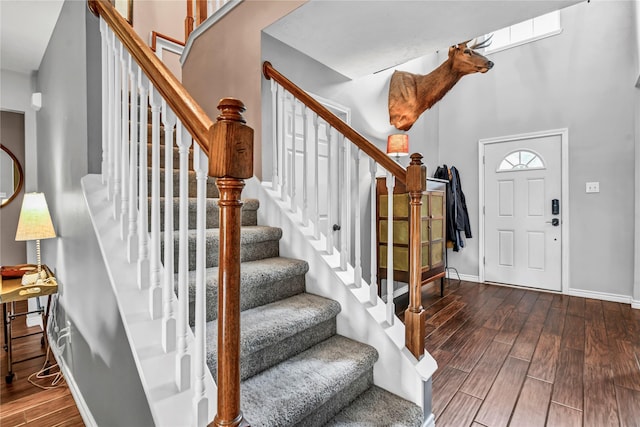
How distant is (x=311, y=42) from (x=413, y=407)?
248 centimetres

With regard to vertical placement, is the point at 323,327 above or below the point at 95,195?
below

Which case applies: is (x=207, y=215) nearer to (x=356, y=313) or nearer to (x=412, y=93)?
(x=356, y=313)

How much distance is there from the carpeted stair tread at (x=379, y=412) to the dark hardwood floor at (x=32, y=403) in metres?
1.47

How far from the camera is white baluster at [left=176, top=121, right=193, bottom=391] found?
3.10ft

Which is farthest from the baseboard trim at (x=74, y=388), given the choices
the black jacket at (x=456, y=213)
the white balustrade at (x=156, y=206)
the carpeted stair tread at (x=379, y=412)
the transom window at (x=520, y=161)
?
the transom window at (x=520, y=161)

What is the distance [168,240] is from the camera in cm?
102

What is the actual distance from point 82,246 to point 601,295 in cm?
Answer: 488

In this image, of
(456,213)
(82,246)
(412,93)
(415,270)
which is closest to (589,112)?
(456,213)

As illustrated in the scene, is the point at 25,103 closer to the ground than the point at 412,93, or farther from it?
closer to the ground

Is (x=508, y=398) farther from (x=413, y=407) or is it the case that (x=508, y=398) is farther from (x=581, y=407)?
(x=413, y=407)

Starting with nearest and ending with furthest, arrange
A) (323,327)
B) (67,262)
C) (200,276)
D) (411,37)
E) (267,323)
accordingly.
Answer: (200,276), (267,323), (323,327), (67,262), (411,37)

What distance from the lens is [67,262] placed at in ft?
6.61

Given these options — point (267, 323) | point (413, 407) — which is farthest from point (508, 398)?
point (267, 323)

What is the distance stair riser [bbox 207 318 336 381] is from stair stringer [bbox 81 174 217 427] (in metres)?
0.16
